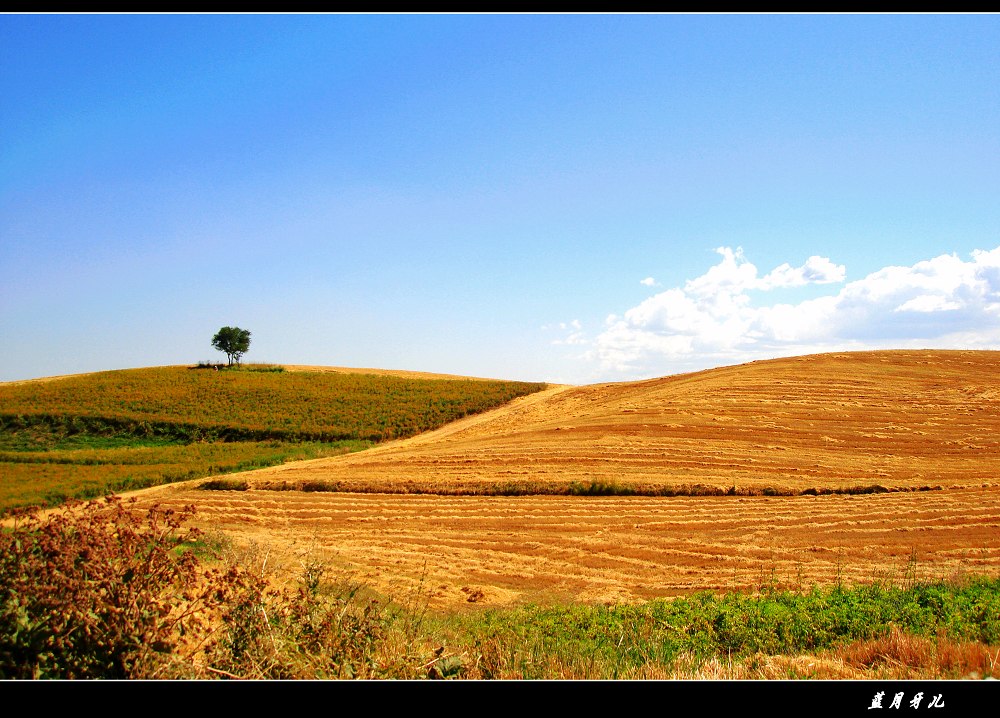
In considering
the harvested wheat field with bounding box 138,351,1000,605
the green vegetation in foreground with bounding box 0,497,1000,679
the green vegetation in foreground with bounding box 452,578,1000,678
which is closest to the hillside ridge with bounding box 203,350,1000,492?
the harvested wheat field with bounding box 138,351,1000,605

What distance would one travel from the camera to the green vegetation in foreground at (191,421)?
31.1 metres

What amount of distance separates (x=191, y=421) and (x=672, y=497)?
35.5 m

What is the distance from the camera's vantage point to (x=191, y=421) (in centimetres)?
4462

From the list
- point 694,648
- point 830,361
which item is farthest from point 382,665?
point 830,361

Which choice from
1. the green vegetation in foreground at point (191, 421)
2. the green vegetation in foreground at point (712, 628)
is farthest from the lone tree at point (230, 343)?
the green vegetation in foreground at point (712, 628)

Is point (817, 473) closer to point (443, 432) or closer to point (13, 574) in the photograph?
point (13, 574)

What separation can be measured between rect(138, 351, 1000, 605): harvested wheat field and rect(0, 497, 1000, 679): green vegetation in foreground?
4673 millimetres

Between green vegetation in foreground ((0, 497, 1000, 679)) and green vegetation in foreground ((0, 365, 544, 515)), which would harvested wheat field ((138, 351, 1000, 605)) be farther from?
green vegetation in foreground ((0, 365, 544, 515))

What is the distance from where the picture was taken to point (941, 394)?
30.7m

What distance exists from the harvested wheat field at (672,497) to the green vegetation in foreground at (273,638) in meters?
4.67

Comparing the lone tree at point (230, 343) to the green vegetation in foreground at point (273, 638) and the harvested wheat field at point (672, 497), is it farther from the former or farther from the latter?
the green vegetation in foreground at point (273, 638)
